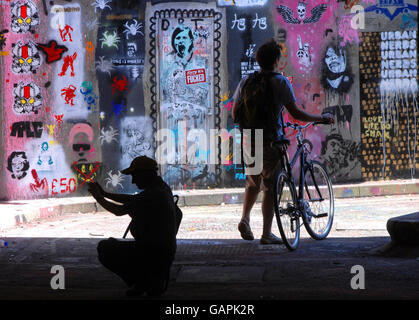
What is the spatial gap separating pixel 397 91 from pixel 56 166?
5.71 meters

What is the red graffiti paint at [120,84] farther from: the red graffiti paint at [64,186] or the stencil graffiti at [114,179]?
the red graffiti paint at [64,186]

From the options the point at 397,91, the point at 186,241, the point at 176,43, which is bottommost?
the point at 186,241

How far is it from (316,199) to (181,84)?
515cm

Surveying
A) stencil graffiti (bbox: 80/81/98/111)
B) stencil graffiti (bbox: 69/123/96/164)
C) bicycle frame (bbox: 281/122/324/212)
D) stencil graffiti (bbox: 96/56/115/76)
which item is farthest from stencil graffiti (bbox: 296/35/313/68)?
bicycle frame (bbox: 281/122/324/212)

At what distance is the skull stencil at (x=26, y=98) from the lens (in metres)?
12.0

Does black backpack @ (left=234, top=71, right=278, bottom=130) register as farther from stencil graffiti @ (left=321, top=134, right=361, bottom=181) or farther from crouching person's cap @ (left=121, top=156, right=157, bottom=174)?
stencil graffiti @ (left=321, top=134, right=361, bottom=181)

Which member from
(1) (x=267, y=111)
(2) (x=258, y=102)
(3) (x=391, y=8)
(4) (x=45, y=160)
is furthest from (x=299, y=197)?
(3) (x=391, y=8)

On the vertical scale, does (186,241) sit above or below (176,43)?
below

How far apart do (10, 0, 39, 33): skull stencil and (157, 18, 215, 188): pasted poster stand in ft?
6.47

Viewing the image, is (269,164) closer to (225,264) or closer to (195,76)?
(225,264)

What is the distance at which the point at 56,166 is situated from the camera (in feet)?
39.9
